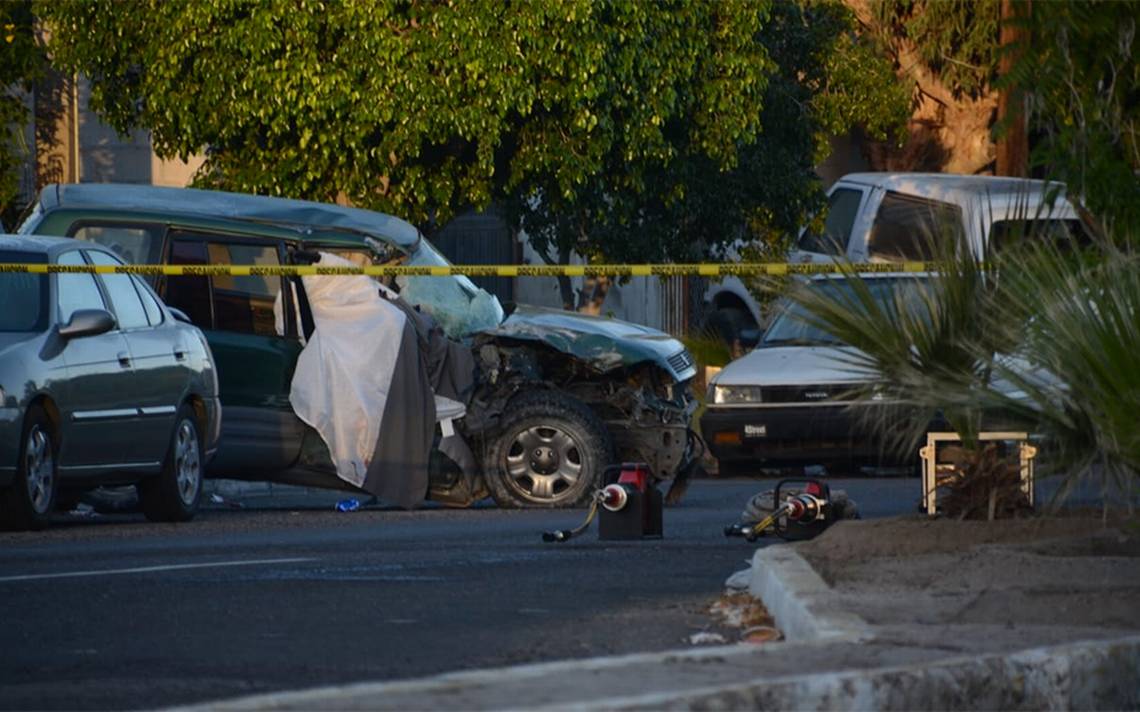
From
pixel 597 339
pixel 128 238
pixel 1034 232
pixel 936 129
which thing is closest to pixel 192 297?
pixel 128 238

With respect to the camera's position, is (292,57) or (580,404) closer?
(580,404)

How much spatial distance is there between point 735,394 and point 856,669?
12119 millimetres

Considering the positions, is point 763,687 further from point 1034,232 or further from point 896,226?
point 896,226

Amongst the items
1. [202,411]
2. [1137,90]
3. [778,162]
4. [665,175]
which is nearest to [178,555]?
[202,411]

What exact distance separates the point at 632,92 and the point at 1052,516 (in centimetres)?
1357

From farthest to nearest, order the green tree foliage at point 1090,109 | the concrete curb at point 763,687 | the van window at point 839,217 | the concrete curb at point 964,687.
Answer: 1. the van window at point 839,217
2. the green tree foliage at point 1090,109
3. the concrete curb at point 964,687
4. the concrete curb at point 763,687

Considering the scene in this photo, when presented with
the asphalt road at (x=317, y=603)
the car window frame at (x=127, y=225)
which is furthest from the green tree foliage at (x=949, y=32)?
the asphalt road at (x=317, y=603)

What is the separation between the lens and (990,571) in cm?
771

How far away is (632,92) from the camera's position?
2195 centimetres

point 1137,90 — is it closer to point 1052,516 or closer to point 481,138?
point 1052,516

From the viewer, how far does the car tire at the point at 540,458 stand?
571 inches

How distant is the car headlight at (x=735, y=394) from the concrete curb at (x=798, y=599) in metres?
8.98

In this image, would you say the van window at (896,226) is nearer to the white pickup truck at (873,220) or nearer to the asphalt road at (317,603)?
the white pickup truck at (873,220)

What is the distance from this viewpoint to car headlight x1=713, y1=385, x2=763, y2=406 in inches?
699
